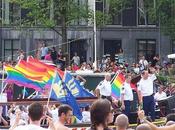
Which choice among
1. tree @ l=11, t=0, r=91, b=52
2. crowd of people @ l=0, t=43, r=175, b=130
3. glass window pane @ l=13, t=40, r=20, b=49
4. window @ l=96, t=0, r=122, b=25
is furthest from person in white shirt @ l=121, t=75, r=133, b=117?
glass window pane @ l=13, t=40, r=20, b=49

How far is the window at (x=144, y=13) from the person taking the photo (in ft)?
172

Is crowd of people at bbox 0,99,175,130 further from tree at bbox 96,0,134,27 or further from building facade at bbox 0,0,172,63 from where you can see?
building facade at bbox 0,0,172,63

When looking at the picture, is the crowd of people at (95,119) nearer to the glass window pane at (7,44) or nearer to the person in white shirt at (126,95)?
the person in white shirt at (126,95)

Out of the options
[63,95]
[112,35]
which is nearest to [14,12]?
[112,35]

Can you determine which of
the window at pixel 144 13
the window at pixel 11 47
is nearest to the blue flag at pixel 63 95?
the window at pixel 144 13

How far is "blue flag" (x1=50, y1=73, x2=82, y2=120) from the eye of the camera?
2088 centimetres

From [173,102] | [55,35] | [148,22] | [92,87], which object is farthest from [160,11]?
Result: [173,102]

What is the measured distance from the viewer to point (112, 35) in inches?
2101

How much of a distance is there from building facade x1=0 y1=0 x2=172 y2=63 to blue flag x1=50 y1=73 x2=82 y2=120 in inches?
1234

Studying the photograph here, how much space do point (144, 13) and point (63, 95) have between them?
32.5 metres

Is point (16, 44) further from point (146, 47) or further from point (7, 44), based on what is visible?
point (146, 47)

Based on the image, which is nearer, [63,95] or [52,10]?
[63,95]

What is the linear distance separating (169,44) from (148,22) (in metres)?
1.99

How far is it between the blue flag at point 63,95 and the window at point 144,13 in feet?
104
